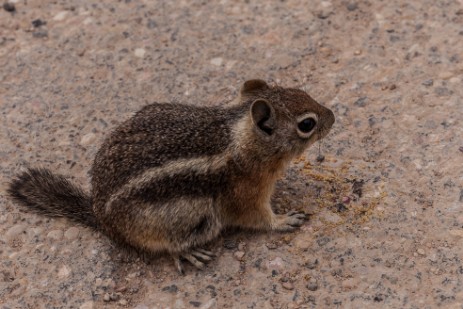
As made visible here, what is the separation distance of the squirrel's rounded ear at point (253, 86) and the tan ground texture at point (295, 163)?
2.20 feet

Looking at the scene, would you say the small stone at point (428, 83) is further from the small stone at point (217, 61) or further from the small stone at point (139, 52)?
the small stone at point (139, 52)

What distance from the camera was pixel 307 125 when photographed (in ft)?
12.4

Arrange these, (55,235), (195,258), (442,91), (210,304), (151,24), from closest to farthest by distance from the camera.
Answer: (210,304) < (195,258) < (55,235) < (442,91) < (151,24)

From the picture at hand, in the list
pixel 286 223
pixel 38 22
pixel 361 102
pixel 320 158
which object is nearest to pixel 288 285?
pixel 286 223

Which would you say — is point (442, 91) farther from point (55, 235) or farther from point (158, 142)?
point (55, 235)

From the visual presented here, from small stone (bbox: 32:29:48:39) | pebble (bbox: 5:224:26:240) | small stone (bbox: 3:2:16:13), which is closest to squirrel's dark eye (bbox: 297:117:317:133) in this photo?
pebble (bbox: 5:224:26:240)

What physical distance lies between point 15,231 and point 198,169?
51.4 inches

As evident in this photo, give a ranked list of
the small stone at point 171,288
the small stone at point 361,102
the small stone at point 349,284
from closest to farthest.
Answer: the small stone at point 349,284 < the small stone at point 171,288 < the small stone at point 361,102

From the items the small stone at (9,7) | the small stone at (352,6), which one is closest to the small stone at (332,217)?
the small stone at (352,6)

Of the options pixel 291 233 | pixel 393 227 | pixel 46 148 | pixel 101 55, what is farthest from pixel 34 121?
pixel 393 227

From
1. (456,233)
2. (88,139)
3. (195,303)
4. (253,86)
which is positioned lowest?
(195,303)

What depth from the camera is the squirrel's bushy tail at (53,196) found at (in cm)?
402

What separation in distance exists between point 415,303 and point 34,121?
2947mm

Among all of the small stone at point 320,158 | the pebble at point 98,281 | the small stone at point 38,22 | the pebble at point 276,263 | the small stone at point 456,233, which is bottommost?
the pebble at point 98,281
